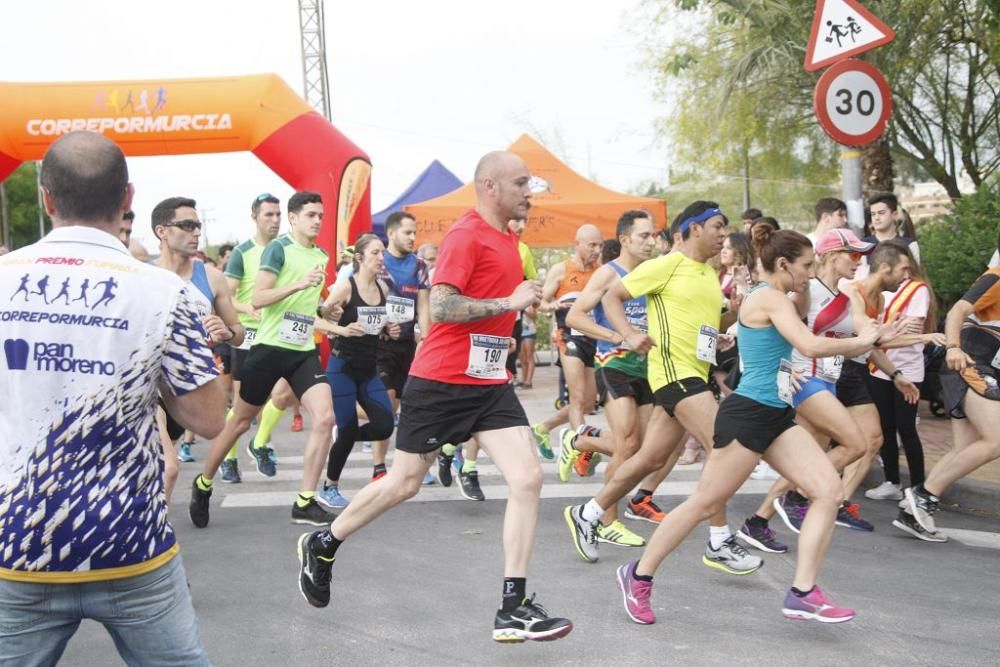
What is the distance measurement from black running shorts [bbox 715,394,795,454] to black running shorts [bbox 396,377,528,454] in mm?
882

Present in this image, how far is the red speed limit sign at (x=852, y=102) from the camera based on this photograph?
8.16 meters

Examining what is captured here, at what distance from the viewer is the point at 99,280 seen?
2521 millimetres

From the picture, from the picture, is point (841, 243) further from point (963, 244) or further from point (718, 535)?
point (963, 244)

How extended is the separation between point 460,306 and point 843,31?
15.3 ft

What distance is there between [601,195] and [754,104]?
400 cm

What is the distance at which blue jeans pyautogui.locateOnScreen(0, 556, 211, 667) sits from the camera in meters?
2.54

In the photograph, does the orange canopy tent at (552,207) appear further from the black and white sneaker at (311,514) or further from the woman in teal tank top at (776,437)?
the woman in teal tank top at (776,437)

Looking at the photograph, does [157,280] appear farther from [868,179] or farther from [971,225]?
[868,179]

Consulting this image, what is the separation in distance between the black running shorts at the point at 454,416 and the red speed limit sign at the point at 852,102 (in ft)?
13.9

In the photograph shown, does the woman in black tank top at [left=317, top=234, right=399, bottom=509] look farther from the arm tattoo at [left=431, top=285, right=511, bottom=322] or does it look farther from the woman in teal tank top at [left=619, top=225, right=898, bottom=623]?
the woman in teal tank top at [left=619, top=225, right=898, bottom=623]

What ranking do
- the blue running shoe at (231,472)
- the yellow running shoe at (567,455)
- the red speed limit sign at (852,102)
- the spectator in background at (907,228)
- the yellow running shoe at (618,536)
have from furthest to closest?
the blue running shoe at (231,472)
the spectator in background at (907,228)
the yellow running shoe at (567,455)
the red speed limit sign at (852,102)
the yellow running shoe at (618,536)

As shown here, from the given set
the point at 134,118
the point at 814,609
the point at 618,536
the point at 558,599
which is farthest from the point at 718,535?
the point at 134,118

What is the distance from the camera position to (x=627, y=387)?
7.07 m

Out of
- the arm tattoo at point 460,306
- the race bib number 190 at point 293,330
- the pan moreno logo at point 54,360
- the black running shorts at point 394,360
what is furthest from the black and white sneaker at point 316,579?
the black running shorts at point 394,360
